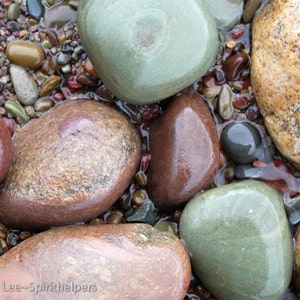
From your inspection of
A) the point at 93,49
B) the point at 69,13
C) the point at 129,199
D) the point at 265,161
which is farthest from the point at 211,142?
the point at 69,13

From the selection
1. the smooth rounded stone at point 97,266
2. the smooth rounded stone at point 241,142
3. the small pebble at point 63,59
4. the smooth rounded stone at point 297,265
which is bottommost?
the smooth rounded stone at point 297,265

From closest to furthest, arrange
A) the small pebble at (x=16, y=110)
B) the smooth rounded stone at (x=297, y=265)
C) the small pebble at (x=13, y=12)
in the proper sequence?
the smooth rounded stone at (x=297, y=265), the small pebble at (x=16, y=110), the small pebble at (x=13, y=12)

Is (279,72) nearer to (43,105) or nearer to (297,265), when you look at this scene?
(297,265)

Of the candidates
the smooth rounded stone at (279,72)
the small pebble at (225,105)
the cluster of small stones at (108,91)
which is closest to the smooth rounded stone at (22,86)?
the cluster of small stones at (108,91)

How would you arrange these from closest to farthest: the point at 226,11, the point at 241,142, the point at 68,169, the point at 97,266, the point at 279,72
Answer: the point at 97,266
the point at 68,169
the point at 279,72
the point at 241,142
the point at 226,11

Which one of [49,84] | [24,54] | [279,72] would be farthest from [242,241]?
[24,54]

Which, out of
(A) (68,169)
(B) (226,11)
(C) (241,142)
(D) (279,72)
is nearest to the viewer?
(A) (68,169)

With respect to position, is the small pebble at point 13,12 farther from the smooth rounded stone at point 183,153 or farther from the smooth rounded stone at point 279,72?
the smooth rounded stone at point 279,72

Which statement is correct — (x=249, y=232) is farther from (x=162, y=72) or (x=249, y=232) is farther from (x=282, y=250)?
(x=162, y=72)
